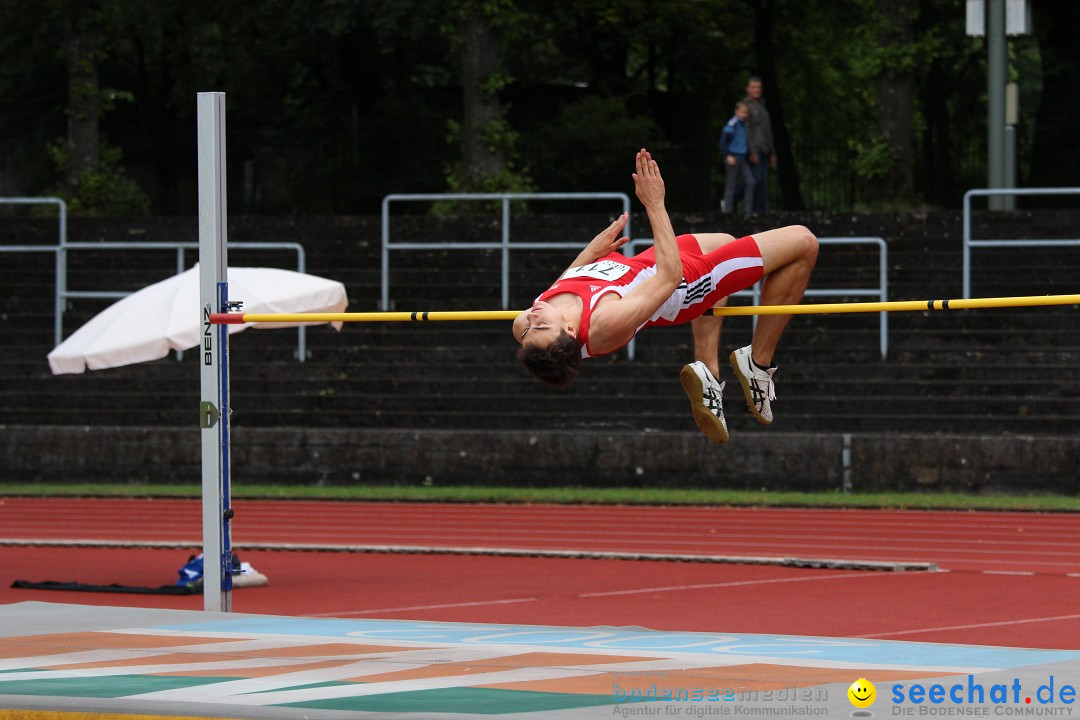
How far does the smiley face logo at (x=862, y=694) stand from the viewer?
17.6ft

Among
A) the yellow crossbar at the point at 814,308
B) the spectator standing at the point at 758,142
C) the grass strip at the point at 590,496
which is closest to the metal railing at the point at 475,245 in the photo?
the spectator standing at the point at 758,142

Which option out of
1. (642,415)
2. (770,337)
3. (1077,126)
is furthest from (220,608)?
(1077,126)

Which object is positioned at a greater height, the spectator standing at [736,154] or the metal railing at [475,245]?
the spectator standing at [736,154]

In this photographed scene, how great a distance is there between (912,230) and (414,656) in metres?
12.3

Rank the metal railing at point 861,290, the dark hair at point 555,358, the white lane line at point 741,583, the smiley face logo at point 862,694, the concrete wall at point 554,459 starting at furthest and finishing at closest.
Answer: the metal railing at point 861,290 → the concrete wall at point 554,459 → the white lane line at point 741,583 → the dark hair at point 555,358 → the smiley face logo at point 862,694

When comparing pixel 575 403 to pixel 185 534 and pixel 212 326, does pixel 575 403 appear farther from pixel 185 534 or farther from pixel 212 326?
pixel 212 326

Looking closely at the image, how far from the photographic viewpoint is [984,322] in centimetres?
1678

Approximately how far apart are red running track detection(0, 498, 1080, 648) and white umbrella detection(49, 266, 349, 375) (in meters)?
1.46

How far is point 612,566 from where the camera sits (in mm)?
11414

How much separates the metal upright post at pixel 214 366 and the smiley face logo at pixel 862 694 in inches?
164

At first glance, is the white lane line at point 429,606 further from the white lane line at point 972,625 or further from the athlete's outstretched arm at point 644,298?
the athlete's outstretched arm at point 644,298

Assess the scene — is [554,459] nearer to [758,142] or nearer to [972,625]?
[758,142]

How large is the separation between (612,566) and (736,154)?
7973mm

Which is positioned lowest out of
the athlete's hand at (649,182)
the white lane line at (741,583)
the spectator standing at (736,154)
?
the white lane line at (741,583)
